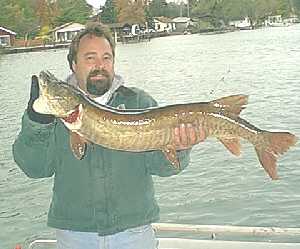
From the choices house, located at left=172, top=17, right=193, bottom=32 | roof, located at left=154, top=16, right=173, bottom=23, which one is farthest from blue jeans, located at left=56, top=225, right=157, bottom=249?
house, located at left=172, top=17, right=193, bottom=32

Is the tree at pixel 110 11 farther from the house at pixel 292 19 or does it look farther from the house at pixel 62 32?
the house at pixel 292 19

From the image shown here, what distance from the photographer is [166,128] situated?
123 inches

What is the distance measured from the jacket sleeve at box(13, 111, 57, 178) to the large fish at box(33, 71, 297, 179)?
0.49 ft

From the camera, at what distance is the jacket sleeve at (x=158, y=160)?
321cm

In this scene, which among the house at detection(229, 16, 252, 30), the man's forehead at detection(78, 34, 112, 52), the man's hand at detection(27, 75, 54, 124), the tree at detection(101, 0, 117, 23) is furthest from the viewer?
the house at detection(229, 16, 252, 30)

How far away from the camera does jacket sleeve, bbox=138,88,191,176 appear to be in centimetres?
321

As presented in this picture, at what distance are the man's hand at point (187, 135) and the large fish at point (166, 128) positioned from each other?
0.06ft

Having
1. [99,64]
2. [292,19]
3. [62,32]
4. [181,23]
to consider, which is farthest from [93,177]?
[292,19]

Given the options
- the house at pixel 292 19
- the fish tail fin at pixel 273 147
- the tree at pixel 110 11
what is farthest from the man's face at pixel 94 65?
the house at pixel 292 19

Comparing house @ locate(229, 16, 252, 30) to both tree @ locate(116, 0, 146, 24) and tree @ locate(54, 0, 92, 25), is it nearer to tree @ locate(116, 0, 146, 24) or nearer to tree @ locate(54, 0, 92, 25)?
tree @ locate(116, 0, 146, 24)

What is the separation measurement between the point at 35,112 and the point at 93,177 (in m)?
0.44

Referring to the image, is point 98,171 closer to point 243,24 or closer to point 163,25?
point 163,25

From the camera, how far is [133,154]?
10.6 ft

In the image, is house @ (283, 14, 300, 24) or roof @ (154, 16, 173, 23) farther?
house @ (283, 14, 300, 24)
